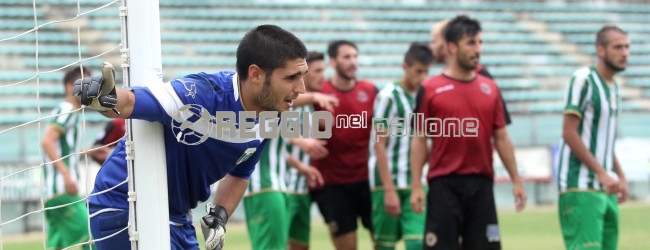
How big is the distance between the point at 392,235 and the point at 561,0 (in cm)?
2051

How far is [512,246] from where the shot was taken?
12539 millimetres

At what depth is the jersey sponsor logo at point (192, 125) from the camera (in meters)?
4.55

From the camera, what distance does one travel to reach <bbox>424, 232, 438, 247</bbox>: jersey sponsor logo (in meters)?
7.70

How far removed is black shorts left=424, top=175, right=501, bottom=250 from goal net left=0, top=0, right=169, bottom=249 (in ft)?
8.24

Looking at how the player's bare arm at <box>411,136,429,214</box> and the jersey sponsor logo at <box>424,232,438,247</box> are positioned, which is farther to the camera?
the player's bare arm at <box>411,136,429,214</box>

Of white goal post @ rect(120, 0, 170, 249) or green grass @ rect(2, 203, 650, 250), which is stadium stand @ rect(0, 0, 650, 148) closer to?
green grass @ rect(2, 203, 650, 250)

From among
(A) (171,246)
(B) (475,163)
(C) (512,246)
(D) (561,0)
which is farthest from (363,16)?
(A) (171,246)

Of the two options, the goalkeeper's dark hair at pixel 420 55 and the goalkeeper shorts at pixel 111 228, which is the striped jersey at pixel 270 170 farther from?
the goalkeeper shorts at pixel 111 228

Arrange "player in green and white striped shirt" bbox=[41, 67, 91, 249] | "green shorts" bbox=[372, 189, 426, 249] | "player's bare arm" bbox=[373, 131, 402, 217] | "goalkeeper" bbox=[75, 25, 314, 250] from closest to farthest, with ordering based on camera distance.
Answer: "goalkeeper" bbox=[75, 25, 314, 250]
"player's bare arm" bbox=[373, 131, 402, 217]
"green shorts" bbox=[372, 189, 426, 249]
"player in green and white striped shirt" bbox=[41, 67, 91, 249]

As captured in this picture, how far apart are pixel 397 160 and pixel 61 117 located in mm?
3329

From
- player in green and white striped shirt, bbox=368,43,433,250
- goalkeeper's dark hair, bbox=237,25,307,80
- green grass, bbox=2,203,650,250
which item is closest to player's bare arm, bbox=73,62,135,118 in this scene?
goalkeeper's dark hair, bbox=237,25,307,80

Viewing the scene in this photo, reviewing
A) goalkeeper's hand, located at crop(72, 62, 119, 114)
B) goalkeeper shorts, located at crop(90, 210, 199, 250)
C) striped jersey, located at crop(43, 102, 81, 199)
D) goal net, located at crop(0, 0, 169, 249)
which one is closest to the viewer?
goalkeeper's hand, located at crop(72, 62, 119, 114)

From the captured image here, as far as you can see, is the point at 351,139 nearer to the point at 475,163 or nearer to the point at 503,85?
the point at 475,163

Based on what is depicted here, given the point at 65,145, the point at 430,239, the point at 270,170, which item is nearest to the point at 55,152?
the point at 65,145
